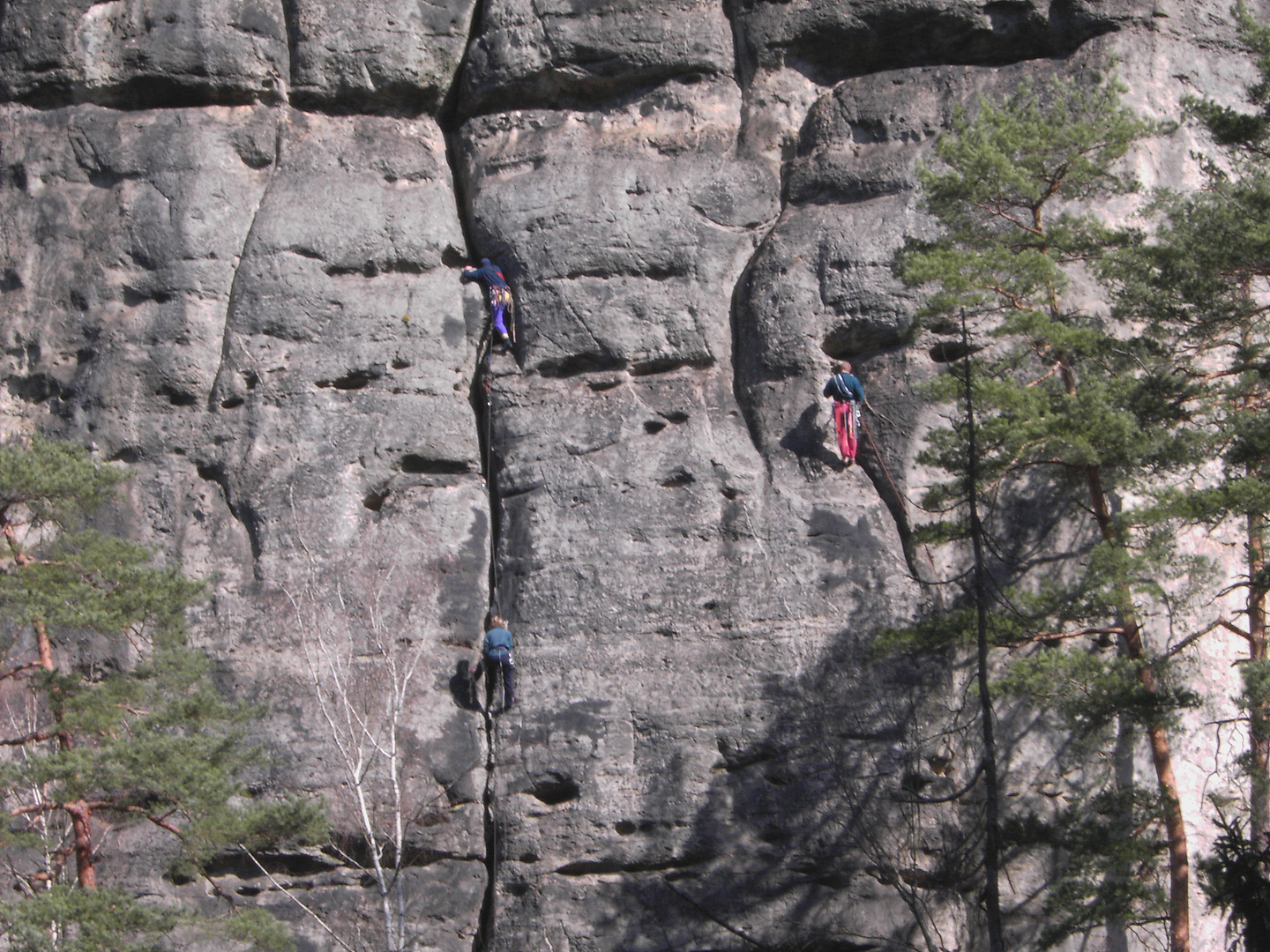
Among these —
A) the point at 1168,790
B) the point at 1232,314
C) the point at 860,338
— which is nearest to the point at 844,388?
the point at 860,338

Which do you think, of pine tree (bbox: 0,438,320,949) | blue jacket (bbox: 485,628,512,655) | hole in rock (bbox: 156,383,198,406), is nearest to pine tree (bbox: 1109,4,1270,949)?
blue jacket (bbox: 485,628,512,655)

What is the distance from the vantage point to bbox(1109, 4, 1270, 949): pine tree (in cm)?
1022

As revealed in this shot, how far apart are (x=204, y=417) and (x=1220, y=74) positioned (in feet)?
35.6

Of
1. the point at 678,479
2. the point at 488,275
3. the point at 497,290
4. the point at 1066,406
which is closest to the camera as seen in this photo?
the point at 1066,406

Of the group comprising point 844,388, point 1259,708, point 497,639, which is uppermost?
point 844,388

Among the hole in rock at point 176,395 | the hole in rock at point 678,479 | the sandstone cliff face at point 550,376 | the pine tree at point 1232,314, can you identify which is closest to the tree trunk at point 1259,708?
the pine tree at point 1232,314

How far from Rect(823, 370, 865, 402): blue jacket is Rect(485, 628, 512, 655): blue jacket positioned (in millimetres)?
3670

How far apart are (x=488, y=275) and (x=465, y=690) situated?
14.1 feet

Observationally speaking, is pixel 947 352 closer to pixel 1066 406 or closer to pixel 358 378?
pixel 1066 406

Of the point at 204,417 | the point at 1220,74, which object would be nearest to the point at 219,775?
the point at 204,417

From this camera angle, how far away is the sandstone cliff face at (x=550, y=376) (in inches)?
490

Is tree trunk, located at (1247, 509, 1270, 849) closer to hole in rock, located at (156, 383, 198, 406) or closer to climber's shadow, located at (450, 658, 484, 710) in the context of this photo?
climber's shadow, located at (450, 658, 484, 710)

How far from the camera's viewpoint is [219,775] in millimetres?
9719

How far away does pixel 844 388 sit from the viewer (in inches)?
529
